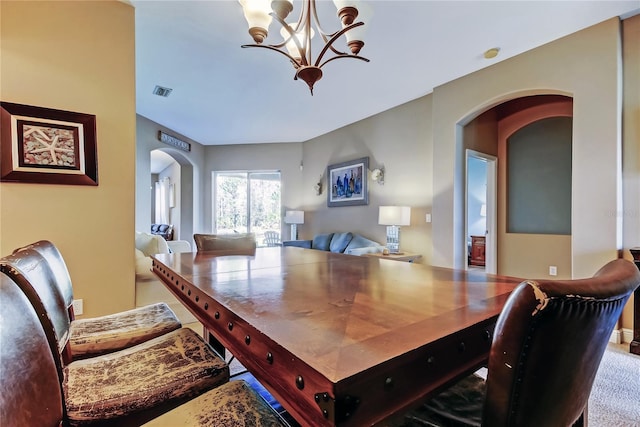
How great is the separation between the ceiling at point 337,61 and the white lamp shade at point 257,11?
24.5 inches

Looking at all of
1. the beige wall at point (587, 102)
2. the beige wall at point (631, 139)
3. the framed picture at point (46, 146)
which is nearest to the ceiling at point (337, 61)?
the beige wall at point (587, 102)

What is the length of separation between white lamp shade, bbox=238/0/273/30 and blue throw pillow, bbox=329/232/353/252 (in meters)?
3.74

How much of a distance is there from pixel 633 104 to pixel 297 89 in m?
3.40

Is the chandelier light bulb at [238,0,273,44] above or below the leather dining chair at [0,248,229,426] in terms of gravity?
above

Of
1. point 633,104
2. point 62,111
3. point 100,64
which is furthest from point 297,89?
point 633,104

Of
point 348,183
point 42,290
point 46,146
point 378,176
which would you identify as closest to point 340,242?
point 348,183

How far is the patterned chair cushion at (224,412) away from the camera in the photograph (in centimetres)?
81

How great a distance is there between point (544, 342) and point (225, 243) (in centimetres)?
218

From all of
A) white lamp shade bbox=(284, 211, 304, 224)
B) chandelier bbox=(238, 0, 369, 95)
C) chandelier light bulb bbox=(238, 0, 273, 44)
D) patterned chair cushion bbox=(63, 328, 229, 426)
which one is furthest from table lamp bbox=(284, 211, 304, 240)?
patterned chair cushion bbox=(63, 328, 229, 426)

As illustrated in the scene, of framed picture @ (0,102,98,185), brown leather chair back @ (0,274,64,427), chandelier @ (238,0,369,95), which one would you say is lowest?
brown leather chair back @ (0,274,64,427)

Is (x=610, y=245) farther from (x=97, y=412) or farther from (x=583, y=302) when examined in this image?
(x=97, y=412)

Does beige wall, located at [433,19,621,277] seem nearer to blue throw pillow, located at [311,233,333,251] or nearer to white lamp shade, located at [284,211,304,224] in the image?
blue throw pillow, located at [311,233,333,251]

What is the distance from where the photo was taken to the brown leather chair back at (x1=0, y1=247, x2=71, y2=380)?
824 millimetres

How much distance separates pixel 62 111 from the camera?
7.21 feet
